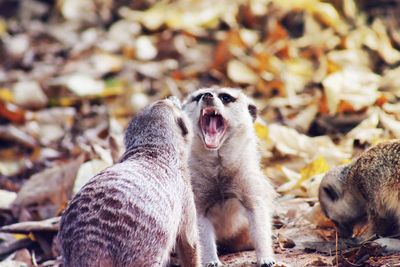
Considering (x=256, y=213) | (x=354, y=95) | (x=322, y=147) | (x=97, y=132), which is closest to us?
(x=256, y=213)

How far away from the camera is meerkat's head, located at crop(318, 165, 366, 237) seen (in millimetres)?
4824

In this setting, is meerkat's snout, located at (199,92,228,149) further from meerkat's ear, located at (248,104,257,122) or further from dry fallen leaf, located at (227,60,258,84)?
dry fallen leaf, located at (227,60,258,84)

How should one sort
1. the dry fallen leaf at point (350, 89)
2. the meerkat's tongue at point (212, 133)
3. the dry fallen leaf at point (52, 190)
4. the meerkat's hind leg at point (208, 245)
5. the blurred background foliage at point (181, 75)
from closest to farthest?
the meerkat's hind leg at point (208, 245)
the meerkat's tongue at point (212, 133)
the dry fallen leaf at point (52, 190)
the blurred background foliage at point (181, 75)
the dry fallen leaf at point (350, 89)

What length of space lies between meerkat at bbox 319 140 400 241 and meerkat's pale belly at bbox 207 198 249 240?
56 centimetres

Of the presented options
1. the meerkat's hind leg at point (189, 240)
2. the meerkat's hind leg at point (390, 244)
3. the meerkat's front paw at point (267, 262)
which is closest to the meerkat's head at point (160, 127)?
the meerkat's hind leg at point (189, 240)

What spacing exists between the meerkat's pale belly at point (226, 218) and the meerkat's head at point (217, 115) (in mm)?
392

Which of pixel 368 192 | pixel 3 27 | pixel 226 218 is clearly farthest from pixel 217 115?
pixel 3 27

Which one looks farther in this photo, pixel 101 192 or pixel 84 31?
pixel 84 31

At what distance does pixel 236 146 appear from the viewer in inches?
196

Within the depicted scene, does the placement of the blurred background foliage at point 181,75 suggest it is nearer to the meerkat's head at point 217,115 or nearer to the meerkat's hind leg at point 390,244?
the meerkat's head at point 217,115

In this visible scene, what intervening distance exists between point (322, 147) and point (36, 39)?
5860 millimetres

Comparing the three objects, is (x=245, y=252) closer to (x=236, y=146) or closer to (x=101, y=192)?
(x=236, y=146)

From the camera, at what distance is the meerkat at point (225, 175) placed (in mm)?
4832

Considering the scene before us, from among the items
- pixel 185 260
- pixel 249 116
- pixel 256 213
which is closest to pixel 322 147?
pixel 249 116
